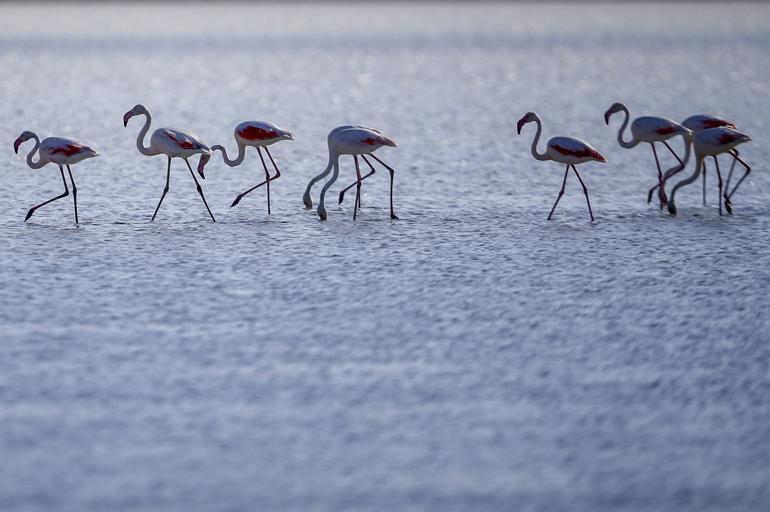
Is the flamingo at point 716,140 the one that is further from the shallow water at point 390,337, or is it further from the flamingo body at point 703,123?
the shallow water at point 390,337

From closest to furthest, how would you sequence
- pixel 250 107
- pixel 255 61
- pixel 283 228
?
pixel 283 228
pixel 250 107
pixel 255 61

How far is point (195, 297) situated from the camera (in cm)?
672

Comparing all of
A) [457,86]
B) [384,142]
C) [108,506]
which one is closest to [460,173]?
[384,142]

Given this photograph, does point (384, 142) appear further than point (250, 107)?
No

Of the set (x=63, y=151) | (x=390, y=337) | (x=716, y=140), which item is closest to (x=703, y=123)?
(x=716, y=140)

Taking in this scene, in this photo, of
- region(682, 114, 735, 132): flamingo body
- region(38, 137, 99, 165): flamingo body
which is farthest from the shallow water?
region(682, 114, 735, 132): flamingo body

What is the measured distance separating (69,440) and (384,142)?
4141mm

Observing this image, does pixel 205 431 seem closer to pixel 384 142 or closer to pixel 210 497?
pixel 210 497

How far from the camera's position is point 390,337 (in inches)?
239

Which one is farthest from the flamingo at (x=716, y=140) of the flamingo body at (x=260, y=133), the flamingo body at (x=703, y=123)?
the flamingo body at (x=260, y=133)

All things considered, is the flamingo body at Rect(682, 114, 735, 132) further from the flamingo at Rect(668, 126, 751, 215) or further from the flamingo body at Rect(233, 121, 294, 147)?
the flamingo body at Rect(233, 121, 294, 147)

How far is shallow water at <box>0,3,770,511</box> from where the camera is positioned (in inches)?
178

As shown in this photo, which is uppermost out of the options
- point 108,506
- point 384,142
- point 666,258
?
point 384,142

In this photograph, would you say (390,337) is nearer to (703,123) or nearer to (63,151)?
(63,151)
